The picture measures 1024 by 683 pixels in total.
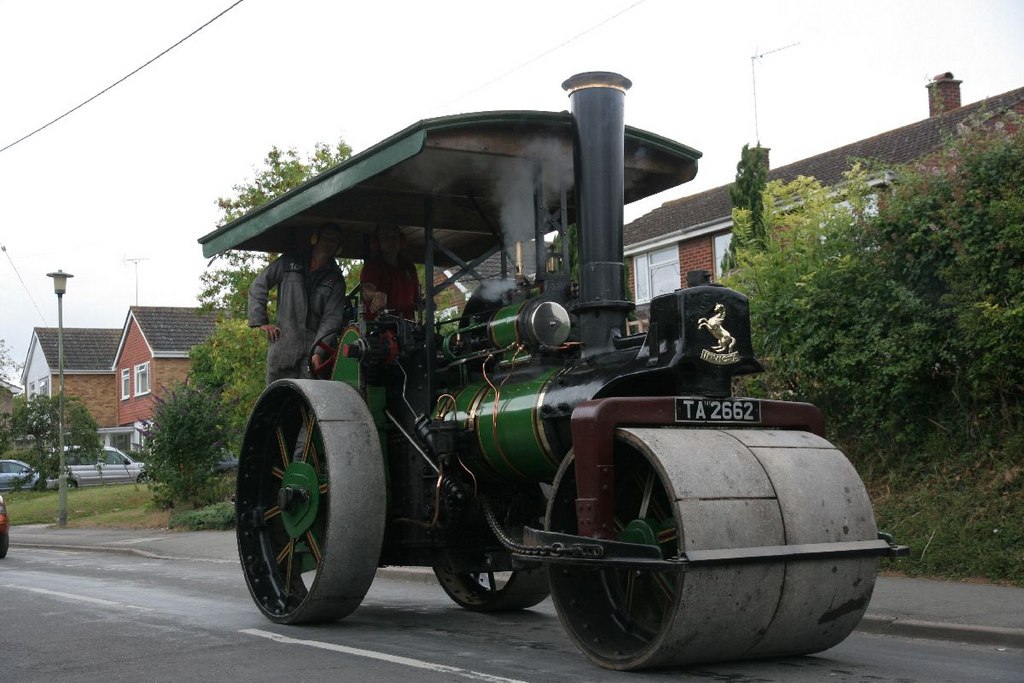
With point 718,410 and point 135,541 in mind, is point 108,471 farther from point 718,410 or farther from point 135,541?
point 718,410

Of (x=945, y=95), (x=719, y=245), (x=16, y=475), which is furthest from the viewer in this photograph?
(x=16, y=475)

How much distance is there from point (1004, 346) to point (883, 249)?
1.82 meters

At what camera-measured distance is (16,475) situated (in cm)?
3369

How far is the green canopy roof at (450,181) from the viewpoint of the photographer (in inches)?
262

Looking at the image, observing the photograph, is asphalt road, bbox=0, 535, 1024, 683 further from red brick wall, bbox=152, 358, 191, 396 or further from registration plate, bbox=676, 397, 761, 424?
red brick wall, bbox=152, 358, 191, 396

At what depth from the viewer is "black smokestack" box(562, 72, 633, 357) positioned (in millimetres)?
6160

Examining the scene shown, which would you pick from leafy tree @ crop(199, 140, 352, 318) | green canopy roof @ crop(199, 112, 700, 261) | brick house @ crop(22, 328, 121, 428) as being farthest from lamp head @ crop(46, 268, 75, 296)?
brick house @ crop(22, 328, 121, 428)

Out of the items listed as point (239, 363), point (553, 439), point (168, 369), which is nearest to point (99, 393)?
point (168, 369)

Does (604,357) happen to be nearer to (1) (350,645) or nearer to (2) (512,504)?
(2) (512,504)

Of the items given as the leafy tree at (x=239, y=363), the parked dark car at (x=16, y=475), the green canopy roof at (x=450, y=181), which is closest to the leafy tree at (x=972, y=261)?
the green canopy roof at (x=450, y=181)

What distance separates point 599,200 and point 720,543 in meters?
2.19

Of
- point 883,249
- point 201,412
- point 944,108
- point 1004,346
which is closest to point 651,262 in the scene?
point 944,108

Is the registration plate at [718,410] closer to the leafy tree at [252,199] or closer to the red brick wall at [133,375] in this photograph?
the leafy tree at [252,199]

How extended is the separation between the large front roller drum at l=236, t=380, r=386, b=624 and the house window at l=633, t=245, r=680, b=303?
1716 centimetres
